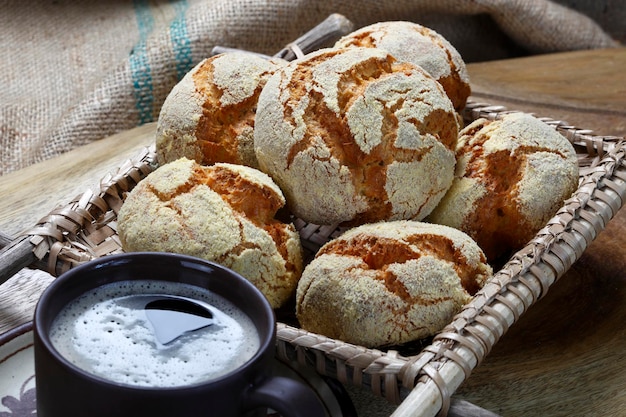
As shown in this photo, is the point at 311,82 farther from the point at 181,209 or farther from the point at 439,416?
the point at 439,416

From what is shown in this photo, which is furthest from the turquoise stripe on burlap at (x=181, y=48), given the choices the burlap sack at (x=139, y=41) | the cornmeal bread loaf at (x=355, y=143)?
the cornmeal bread loaf at (x=355, y=143)

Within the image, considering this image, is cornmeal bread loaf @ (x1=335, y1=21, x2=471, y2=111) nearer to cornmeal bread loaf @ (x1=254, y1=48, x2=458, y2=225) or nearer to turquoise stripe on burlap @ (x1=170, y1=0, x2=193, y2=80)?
cornmeal bread loaf @ (x1=254, y1=48, x2=458, y2=225)

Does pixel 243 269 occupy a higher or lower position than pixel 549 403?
higher

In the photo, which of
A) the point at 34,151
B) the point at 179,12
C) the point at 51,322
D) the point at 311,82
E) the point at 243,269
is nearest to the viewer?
the point at 51,322

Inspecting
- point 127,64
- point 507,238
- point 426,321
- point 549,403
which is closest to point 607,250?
point 507,238

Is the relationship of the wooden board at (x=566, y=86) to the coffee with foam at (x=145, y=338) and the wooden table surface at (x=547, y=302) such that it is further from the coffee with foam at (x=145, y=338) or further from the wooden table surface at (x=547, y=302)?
the coffee with foam at (x=145, y=338)

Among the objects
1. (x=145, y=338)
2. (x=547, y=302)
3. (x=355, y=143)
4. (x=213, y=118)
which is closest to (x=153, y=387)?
(x=145, y=338)

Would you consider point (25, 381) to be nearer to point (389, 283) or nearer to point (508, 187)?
point (389, 283)
